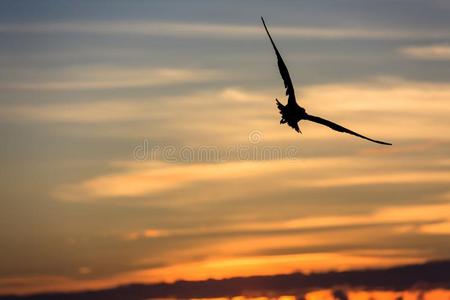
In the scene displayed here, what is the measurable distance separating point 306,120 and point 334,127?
7.23 feet

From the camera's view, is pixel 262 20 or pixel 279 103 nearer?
pixel 262 20

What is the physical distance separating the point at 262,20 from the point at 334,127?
991 centimetres

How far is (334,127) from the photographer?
6406 cm

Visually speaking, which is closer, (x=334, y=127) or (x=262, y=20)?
(x=262, y=20)

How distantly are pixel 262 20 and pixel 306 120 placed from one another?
26.6 ft

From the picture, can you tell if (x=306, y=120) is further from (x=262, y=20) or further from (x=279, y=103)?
(x=262, y=20)

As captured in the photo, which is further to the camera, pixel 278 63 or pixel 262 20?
pixel 278 63

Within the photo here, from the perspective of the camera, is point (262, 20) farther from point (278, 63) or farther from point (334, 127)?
point (334, 127)

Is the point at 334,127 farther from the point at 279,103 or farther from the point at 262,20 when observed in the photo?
the point at 262,20

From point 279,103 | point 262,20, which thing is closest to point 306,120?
point 279,103

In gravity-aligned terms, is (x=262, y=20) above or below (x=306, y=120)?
above

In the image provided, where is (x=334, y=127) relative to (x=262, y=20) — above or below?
below

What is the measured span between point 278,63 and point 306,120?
152 inches

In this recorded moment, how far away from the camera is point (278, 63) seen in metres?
61.7
